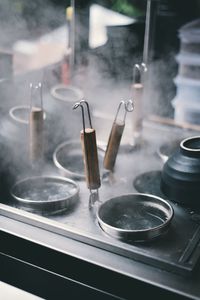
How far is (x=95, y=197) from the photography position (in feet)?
4.80

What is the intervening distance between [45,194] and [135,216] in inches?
13.6

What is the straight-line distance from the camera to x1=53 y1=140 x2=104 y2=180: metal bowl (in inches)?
66.0

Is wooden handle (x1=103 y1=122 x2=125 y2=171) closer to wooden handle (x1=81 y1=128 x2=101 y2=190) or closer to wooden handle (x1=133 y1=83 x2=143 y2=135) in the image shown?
wooden handle (x1=81 y1=128 x2=101 y2=190)

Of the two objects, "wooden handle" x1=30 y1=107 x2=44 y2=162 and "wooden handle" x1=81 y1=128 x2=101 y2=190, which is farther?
"wooden handle" x1=30 y1=107 x2=44 y2=162

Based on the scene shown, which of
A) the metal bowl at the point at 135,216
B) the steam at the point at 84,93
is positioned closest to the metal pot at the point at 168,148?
the steam at the point at 84,93

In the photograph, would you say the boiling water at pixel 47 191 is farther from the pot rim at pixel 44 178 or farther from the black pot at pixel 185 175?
the black pot at pixel 185 175

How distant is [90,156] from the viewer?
4.42 ft

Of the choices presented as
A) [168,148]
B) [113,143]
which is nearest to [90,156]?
[113,143]

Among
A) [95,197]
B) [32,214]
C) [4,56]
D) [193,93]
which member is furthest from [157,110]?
[32,214]

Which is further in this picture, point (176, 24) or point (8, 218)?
point (176, 24)

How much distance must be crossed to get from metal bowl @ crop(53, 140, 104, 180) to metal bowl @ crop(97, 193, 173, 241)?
28 centimetres

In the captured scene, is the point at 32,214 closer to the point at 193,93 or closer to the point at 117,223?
the point at 117,223

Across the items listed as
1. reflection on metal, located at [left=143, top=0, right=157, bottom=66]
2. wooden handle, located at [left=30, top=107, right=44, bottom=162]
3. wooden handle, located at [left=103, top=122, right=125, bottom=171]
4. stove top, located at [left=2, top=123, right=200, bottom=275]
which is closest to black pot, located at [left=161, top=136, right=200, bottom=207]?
stove top, located at [left=2, top=123, right=200, bottom=275]

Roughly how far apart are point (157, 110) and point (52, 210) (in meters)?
1.36
